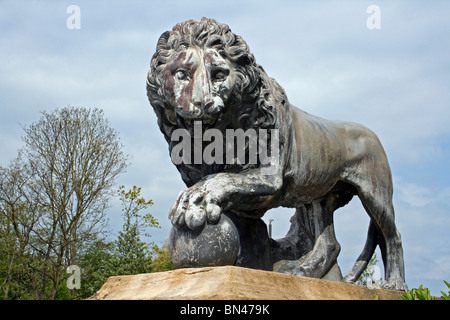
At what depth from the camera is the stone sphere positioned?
3.95 m

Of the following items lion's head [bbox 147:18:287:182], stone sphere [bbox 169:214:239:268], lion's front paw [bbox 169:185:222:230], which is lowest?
stone sphere [bbox 169:214:239:268]

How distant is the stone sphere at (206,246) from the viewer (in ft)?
13.0

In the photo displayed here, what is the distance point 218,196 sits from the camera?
4105 mm

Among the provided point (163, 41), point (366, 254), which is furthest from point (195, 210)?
point (366, 254)

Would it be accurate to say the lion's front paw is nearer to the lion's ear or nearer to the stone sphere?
the stone sphere

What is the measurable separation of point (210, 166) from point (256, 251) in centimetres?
112

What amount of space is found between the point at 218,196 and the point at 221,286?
2.88 ft

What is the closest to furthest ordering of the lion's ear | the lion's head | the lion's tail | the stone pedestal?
the stone pedestal, the lion's head, the lion's ear, the lion's tail

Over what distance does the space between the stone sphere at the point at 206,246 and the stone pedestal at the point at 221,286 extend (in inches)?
7.8

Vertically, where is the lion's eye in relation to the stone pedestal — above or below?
above

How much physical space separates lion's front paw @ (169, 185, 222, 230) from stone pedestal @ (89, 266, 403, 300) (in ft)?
1.19

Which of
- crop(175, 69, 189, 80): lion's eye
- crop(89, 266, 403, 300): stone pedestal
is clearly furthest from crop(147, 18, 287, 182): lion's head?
crop(89, 266, 403, 300): stone pedestal

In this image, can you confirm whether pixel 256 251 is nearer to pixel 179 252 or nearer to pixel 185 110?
pixel 179 252

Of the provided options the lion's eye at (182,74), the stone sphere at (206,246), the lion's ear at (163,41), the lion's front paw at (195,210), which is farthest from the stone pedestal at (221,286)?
the lion's ear at (163,41)
